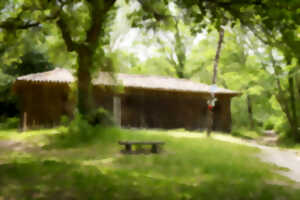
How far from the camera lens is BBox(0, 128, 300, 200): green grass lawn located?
208 inches

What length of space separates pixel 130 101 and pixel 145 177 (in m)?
14.1

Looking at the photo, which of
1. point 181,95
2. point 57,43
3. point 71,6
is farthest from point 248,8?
point 181,95

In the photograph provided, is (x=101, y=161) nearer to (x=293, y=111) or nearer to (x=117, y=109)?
(x=117, y=109)

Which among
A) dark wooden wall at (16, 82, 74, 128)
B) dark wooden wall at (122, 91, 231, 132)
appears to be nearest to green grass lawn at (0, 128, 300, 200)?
dark wooden wall at (16, 82, 74, 128)

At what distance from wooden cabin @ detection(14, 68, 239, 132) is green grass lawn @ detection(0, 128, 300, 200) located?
24.9ft

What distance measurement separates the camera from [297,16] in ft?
16.8

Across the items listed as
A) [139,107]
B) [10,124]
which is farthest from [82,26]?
[10,124]

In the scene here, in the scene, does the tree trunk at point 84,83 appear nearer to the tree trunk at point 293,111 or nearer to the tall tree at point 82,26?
the tall tree at point 82,26

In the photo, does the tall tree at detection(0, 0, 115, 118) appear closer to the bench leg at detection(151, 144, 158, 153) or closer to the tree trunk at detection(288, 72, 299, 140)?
the bench leg at detection(151, 144, 158, 153)

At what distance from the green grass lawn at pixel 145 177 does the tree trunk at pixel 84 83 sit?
370 centimetres

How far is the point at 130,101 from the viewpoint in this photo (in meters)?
20.6

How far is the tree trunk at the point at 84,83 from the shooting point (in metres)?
14.1

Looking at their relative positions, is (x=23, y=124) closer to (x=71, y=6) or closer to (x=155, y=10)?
(x=71, y=6)

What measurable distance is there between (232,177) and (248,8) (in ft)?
14.2
